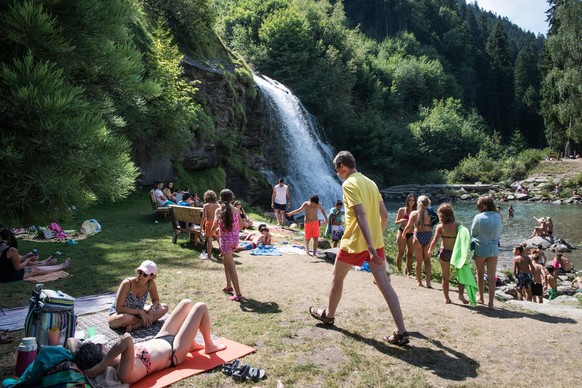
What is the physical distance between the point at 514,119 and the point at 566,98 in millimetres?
24241

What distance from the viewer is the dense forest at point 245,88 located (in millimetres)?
4207

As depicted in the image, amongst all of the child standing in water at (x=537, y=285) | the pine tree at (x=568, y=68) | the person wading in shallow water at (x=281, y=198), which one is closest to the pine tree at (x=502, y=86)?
the pine tree at (x=568, y=68)

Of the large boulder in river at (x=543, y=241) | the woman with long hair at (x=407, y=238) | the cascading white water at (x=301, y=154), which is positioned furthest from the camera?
→ the cascading white water at (x=301, y=154)

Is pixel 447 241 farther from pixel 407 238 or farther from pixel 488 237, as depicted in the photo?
pixel 407 238

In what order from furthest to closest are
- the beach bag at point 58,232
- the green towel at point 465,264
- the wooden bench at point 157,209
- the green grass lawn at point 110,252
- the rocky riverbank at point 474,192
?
the rocky riverbank at point 474,192
the wooden bench at point 157,209
the beach bag at point 58,232
the green grass lawn at point 110,252
the green towel at point 465,264

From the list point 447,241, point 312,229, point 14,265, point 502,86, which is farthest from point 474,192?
point 14,265

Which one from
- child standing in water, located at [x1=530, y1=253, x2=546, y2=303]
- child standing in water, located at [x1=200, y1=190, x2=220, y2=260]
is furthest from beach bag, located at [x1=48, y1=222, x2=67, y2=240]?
child standing in water, located at [x1=530, y1=253, x2=546, y2=303]

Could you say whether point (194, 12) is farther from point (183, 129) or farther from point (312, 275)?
point (312, 275)

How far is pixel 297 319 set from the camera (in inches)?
232

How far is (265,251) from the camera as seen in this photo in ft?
36.4

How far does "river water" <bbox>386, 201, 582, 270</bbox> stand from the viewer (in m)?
17.6

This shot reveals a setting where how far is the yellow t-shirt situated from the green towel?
208cm

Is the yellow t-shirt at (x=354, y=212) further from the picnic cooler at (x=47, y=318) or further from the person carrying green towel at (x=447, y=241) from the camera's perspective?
the picnic cooler at (x=47, y=318)

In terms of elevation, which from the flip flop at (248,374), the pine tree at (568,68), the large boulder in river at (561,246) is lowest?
the large boulder in river at (561,246)
